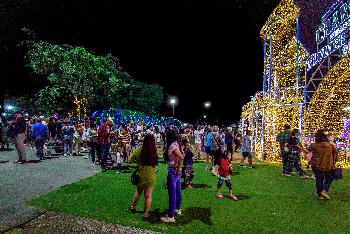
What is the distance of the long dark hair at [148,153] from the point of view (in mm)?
6625

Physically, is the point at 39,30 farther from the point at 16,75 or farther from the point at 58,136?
the point at 58,136

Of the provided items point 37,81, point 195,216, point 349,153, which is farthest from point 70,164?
point 37,81

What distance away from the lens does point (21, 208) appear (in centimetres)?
738

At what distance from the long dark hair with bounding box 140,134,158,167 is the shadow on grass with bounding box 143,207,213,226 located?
1147mm

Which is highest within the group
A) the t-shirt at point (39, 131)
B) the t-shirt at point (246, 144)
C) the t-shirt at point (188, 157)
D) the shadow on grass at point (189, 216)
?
the t-shirt at point (39, 131)

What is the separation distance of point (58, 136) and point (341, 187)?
47.9 feet

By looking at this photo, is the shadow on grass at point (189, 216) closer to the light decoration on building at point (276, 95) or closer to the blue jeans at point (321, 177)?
the blue jeans at point (321, 177)

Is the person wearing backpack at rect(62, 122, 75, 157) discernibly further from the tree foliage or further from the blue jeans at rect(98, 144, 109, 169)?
the tree foliage

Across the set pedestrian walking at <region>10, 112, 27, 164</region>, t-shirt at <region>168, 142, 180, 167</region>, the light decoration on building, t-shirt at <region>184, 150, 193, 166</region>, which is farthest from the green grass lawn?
the light decoration on building

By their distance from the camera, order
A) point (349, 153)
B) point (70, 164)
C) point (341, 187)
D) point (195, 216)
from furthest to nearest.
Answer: point (349, 153), point (70, 164), point (341, 187), point (195, 216)

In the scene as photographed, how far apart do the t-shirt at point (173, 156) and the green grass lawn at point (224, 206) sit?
1168 mm

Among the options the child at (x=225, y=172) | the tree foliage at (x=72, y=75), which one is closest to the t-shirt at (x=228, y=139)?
the child at (x=225, y=172)

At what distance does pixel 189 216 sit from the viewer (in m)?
7.08

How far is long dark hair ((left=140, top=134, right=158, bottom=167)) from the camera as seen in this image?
6625 mm
